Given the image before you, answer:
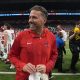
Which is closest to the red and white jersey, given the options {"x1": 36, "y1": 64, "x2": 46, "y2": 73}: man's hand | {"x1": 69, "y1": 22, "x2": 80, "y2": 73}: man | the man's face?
{"x1": 69, "y1": 22, "x2": 80, "y2": 73}: man

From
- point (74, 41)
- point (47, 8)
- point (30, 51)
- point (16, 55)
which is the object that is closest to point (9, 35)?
point (74, 41)

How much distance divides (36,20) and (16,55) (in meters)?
0.45

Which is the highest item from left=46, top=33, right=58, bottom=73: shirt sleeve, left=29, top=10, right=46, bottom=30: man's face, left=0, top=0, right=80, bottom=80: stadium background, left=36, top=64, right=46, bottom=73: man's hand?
left=0, top=0, right=80, bottom=80: stadium background

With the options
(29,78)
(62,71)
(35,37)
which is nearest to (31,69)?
(29,78)

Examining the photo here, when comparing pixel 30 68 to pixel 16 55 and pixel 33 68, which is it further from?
pixel 16 55

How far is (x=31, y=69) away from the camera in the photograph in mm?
3590

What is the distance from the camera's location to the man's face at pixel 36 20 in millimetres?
3652

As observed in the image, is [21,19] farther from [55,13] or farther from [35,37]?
[35,37]

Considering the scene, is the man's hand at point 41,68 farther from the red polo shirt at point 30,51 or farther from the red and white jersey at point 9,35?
the red and white jersey at point 9,35

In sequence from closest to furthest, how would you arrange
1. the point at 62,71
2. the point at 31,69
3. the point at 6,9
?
the point at 31,69 → the point at 62,71 → the point at 6,9

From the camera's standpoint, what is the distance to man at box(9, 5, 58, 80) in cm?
365

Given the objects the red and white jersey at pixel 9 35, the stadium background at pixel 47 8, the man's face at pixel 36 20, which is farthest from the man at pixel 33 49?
the stadium background at pixel 47 8

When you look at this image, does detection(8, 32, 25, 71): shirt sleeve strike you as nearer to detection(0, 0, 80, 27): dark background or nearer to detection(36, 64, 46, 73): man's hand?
detection(36, 64, 46, 73): man's hand

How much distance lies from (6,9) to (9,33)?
140 feet
